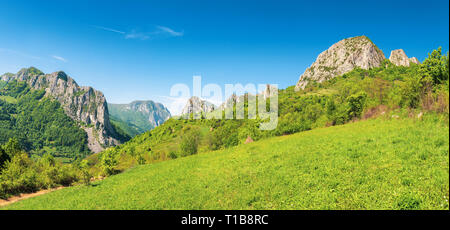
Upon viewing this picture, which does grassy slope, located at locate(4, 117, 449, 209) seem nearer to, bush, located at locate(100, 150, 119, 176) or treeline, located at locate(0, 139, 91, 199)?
treeline, located at locate(0, 139, 91, 199)

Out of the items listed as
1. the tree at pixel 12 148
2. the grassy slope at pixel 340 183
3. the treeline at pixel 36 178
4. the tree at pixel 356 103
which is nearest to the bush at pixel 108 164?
the treeline at pixel 36 178

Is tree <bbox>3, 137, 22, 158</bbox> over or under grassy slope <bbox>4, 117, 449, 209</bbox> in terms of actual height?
under

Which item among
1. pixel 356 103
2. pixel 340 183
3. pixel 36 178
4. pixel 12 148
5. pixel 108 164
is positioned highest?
pixel 356 103

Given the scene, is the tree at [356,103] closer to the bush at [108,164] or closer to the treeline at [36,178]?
the bush at [108,164]

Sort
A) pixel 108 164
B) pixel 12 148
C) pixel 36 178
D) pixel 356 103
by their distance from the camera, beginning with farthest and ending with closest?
pixel 356 103 → pixel 12 148 → pixel 108 164 → pixel 36 178

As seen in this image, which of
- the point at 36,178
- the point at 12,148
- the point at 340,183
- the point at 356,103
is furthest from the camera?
the point at 356,103

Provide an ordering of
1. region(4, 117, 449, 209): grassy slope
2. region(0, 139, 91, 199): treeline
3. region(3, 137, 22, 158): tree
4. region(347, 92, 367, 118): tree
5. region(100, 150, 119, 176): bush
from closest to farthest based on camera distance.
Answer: region(4, 117, 449, 209): grassy slope → region(0, 139, 91, 199): treeline → region(100, 150, 119, 176): bush → region(3, 137, 22, 158): tree → region(347, 92, 367, 118): tree

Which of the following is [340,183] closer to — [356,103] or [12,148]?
[356,103]

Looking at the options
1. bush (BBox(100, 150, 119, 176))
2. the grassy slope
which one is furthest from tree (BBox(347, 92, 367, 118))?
bush (BBox(100, 150, 119, 176))

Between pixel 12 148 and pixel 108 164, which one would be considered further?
pixel 12 148

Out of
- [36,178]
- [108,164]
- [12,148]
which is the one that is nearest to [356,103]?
[108,164]

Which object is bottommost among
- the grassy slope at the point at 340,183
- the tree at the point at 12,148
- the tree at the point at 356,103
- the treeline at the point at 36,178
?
the treeline at the point at 36,178
